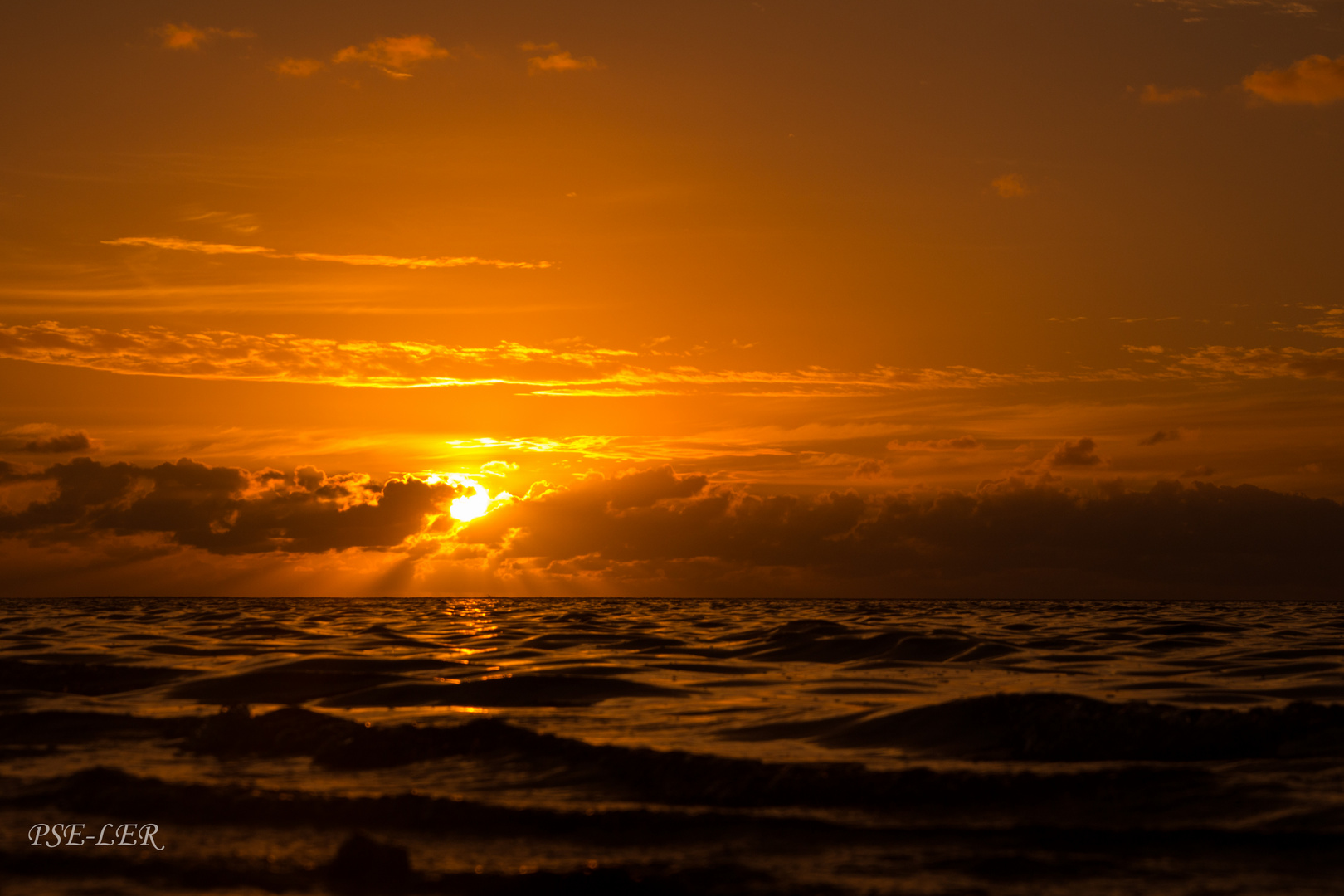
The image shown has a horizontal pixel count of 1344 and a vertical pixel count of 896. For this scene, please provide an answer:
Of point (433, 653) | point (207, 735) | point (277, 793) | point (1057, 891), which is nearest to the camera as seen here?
point (1057, 891)

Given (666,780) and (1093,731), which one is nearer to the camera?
(666,780)

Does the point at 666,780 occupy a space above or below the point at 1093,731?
below

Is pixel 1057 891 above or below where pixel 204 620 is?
above

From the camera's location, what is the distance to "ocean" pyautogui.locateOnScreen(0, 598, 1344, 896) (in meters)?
9.39

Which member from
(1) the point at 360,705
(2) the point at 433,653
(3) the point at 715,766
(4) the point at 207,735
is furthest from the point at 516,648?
(3) the point at 715,766

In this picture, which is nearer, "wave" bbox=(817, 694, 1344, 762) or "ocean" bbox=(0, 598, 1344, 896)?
"ocean" bbox=(0, 598, 1344, 896)

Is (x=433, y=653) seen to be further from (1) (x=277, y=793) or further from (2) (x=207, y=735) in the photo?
(1) (x=277, y=793)

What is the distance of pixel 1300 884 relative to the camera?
347 inches

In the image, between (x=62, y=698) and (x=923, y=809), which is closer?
(x=923, y=809)

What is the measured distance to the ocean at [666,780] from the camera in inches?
370

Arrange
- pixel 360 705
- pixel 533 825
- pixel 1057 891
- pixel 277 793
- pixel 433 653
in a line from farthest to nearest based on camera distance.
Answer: pixel 433 653 < pixel 360 705 < pixel 277 793 < pixel 533 825 < pixel 1057 891

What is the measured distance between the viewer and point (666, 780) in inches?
498

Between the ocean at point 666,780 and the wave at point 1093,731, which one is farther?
the wave at point 1093,731

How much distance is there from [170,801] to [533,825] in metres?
4.22
